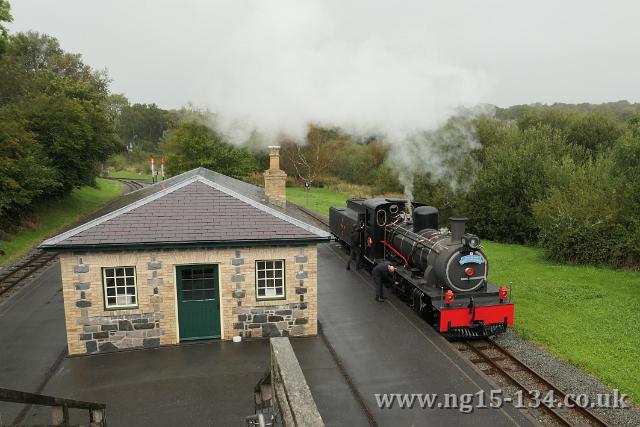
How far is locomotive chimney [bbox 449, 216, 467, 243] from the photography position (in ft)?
37.1

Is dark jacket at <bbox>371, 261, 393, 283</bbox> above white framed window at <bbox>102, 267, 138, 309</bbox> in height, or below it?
below

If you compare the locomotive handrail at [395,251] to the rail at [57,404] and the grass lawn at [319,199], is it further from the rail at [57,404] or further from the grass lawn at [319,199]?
the grass lawn at [319,199]

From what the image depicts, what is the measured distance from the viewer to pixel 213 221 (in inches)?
423

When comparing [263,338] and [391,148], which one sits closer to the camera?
[263,338]

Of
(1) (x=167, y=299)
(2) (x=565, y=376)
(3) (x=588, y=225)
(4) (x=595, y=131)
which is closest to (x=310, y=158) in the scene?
(4) (x=595, y=131)

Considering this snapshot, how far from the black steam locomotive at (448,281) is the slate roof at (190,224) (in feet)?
10.2

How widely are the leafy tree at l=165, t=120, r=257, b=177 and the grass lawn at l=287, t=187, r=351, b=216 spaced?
646 cm

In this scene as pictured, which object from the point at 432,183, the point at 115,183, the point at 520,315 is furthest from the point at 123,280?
the point at 115,183

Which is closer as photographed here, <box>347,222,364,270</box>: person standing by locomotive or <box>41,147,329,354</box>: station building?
<box>41,147,329,354</box>: station building

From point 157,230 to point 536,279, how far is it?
13071mm

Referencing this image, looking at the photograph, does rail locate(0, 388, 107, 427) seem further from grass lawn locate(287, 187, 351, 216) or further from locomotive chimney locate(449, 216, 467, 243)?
grass lawn locate(287, 187, 351, 216)

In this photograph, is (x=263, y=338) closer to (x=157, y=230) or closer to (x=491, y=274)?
(x=157, y=230)

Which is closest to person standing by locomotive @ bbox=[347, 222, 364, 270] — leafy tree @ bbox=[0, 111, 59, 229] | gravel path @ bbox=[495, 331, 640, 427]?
gravel path @ bbox=[495, 331, 640, 427]

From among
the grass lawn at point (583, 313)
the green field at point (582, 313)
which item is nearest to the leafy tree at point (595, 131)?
the green field at point (582, 313)
